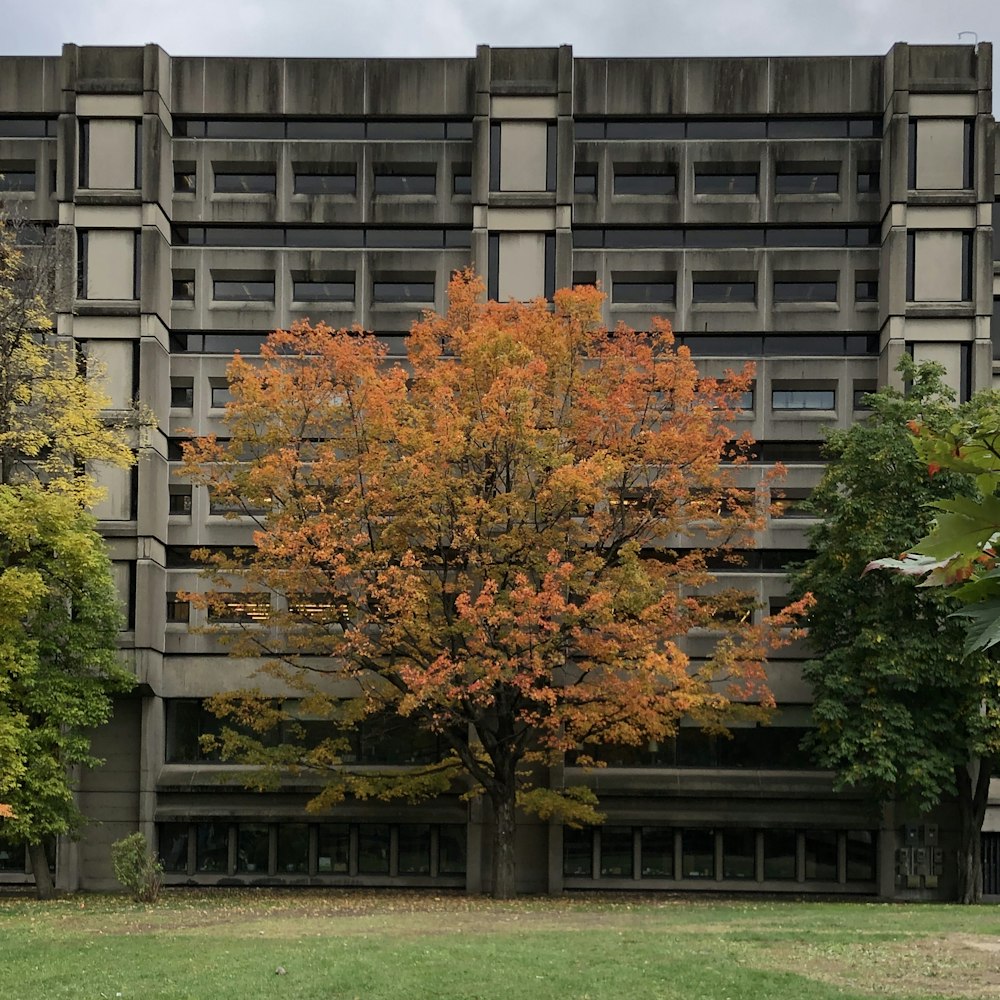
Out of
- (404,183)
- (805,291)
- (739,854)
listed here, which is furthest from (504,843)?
(404,183)

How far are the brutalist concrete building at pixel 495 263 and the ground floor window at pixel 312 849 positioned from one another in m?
0.09

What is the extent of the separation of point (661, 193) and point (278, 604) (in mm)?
17626

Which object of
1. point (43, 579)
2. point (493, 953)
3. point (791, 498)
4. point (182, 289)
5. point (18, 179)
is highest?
point (18, 179)

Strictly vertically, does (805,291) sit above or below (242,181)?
below

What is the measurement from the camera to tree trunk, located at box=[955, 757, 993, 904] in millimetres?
40906

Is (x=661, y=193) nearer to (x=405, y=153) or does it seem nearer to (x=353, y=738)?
(x=405, y=153)

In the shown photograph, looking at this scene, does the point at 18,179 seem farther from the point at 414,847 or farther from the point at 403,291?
the point at 414,847

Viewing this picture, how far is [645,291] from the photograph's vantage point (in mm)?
47406

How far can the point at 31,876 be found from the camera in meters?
44.4

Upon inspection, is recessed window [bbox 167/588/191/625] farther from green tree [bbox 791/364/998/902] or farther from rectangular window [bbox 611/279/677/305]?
green tree [bbox 791/364/998/902]

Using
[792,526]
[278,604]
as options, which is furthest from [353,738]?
[792,526]

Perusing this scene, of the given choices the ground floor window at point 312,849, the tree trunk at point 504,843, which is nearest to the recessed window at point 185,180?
the ground floor window at point 312,849

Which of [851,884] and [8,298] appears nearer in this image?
[8,298]

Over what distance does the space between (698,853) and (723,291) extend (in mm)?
17429
